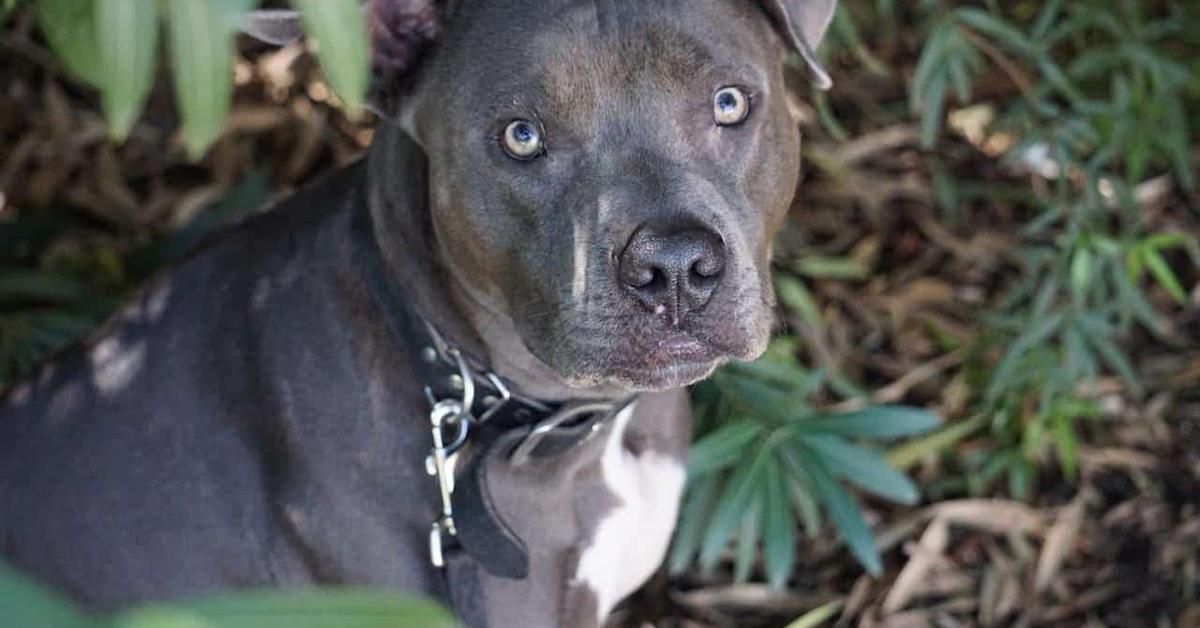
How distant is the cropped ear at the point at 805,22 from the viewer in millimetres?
2508

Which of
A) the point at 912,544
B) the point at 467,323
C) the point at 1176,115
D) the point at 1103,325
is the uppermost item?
the point at 467,323

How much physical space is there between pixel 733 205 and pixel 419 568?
775mm

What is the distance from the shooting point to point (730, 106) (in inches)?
95.6

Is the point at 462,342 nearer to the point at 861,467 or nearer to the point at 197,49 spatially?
the point at 861,467

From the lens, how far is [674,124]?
7.74ft

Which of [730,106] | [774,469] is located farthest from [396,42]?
[774,469]

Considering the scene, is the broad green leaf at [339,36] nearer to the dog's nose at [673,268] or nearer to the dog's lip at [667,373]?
the dog's nose at [673,268]

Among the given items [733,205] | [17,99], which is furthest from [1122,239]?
[17,99]

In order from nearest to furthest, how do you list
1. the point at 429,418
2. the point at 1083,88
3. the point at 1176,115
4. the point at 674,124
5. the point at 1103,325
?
1. the point at 674,124
2. the point at 429,418
3. the point at 1103,325
4. the point at 1176,115
5. the point at 1083,88

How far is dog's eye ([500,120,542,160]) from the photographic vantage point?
2.36 metres

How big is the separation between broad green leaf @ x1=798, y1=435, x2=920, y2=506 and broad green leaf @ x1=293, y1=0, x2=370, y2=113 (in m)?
2.13

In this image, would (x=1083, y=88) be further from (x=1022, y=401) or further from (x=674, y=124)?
(x=674, y=124)

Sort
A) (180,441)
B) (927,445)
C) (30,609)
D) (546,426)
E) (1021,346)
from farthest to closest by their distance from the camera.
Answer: (927,445) < (1021,346) < (180,441) < (546,426) < (30,609)

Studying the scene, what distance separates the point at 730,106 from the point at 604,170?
0.24 meters
